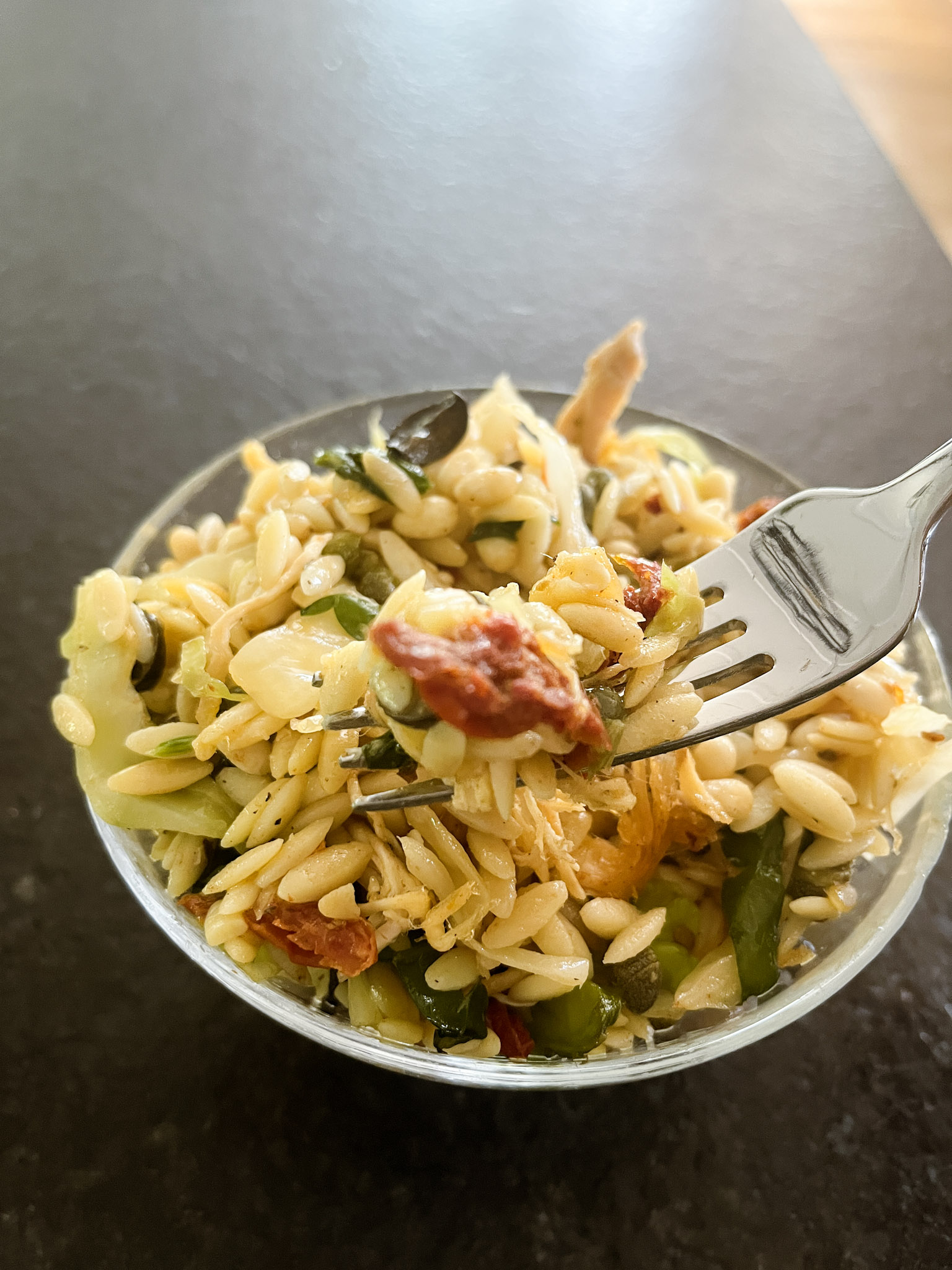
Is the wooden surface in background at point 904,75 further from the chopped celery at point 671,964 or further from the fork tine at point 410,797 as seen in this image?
the fork tine at point 410,797

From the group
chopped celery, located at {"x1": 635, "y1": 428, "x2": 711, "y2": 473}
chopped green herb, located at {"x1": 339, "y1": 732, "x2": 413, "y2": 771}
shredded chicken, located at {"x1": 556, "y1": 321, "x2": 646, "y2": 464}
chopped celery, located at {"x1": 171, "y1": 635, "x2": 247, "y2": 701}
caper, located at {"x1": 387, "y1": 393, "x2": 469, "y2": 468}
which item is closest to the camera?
chopped green herb, located at {"x1": 339, "y1": 732, "x2": 413, "y2": 771}

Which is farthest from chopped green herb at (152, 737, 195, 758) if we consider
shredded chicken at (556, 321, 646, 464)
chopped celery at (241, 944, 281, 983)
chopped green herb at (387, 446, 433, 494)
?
shredded chicken at (556, 321, 646, 464)

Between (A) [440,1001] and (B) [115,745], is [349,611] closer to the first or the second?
(B) [115,745]

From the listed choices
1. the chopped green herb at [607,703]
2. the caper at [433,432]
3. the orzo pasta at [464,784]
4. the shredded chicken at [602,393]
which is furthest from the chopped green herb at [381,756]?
the shredded chicken at [602,393]

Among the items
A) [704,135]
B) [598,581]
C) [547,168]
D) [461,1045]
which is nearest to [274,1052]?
[461,1045]

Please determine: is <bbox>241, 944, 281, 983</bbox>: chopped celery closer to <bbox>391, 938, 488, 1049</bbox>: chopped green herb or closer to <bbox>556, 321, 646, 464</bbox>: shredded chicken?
<bbox>391, 938, 488, 1049</bbox>: chopped green herb

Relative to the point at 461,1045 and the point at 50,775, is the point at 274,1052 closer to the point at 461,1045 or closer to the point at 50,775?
the point at 461,1045

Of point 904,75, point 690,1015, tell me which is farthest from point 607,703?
point 904,75
